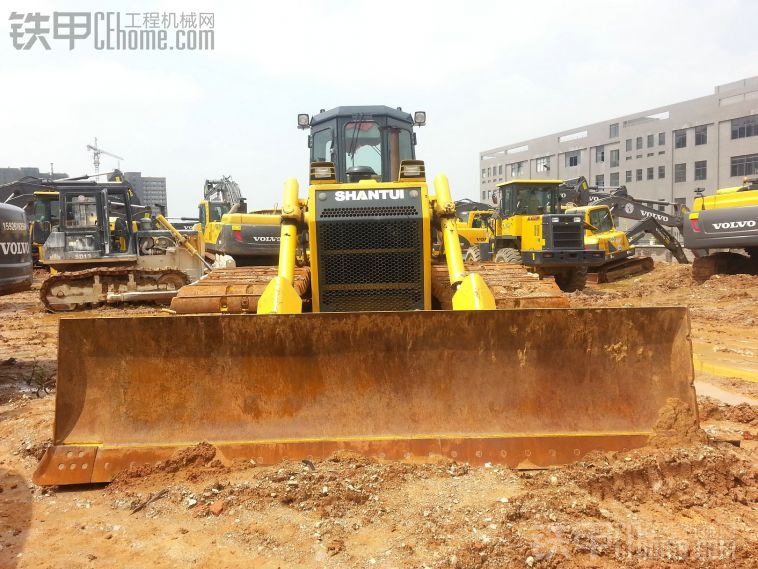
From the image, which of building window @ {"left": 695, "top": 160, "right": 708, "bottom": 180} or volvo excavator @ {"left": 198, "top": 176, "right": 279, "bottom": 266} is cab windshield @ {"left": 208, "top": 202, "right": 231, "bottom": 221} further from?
building window @ {"left": 695, "top": 160, "right": 708, "bottom": 180}

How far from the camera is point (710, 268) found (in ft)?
46.8

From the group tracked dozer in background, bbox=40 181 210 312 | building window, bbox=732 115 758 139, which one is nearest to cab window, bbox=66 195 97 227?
tracked dozer in background, bbox=40 181 210 312

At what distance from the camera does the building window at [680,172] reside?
4572cm

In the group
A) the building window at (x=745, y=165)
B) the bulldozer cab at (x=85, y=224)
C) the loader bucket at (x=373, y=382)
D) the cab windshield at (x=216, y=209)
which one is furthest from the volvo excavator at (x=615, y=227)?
the building window at (x=745, y=165)

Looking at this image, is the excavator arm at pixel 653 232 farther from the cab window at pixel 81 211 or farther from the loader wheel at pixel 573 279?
the cab window at pixel 81 211

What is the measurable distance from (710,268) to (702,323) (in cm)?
518

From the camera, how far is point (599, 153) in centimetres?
5412

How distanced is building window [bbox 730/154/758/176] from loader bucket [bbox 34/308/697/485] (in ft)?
144

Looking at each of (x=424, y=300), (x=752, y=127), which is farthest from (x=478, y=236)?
(x=752, y=127)

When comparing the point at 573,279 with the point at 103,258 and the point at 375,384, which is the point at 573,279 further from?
the point at 375,384

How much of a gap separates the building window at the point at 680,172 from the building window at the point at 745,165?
390 cm

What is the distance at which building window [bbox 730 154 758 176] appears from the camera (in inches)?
1592

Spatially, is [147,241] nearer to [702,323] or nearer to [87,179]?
[87,179]

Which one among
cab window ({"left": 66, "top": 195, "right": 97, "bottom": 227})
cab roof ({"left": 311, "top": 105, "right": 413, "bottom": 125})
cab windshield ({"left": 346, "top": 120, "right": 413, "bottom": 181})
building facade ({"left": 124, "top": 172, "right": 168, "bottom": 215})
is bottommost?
cab window ({"left": 66, "top": 195, "right": 97, "bottom": 227})
